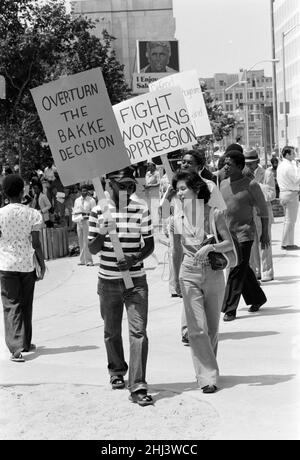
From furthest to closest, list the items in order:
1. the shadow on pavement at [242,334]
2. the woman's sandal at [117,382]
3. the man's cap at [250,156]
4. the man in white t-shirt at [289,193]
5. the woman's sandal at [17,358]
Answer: the man in white t-shirt at [289,193] → the man's cap at [250,156] → the shadow on pavement at [242,334] → the woman's sandal at [17,358] → the woman's sandal at [117,382]

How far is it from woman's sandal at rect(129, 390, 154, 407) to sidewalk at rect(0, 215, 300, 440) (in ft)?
0.19

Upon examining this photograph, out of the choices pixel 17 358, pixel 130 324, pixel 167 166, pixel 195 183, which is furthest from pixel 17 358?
pixel 167 166

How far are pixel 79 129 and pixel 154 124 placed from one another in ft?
9.47

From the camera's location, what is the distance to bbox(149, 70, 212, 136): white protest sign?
12.5 meters

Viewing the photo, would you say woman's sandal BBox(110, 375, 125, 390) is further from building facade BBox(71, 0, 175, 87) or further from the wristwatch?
building facade BBox(71, 0, 175, 87)

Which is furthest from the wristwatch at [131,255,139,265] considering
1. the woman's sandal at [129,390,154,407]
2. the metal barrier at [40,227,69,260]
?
the metal barrier at [40,227,69,260]

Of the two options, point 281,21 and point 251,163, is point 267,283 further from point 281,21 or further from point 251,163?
point 281,21

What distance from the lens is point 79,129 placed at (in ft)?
22.8

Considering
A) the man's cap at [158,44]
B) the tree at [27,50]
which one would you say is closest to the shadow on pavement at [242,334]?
the tree at [27,50]

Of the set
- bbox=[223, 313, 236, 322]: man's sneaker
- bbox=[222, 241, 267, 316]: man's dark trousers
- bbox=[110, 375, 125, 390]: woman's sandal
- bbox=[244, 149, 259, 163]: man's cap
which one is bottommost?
bbox=[223, 313, 236, 322]: man's sneaker

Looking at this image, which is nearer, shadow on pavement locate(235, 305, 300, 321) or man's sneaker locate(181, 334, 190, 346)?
man's sneaker locate(181, 334, 190, 346)

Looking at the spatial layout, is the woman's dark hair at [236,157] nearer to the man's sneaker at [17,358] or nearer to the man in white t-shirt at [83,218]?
the man's sneaker at [17,358]

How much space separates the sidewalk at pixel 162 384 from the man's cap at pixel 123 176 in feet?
5.16

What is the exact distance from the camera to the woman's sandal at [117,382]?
672 cm
